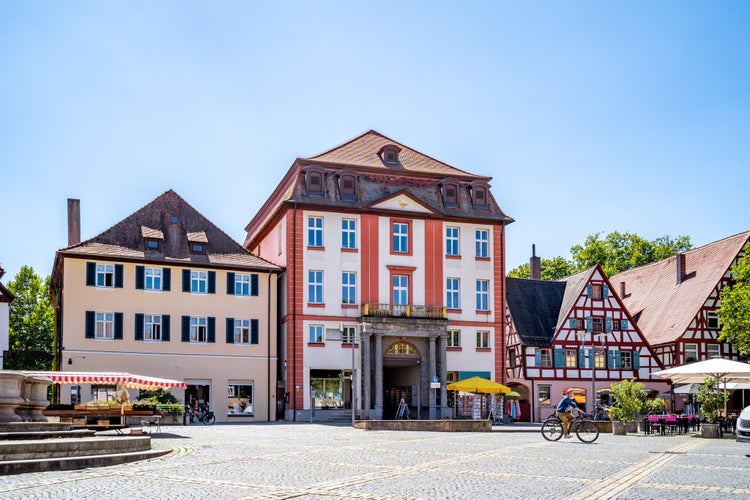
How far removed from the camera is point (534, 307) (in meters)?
62.0

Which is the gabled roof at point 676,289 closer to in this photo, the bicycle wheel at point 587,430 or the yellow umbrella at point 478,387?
the yellow umbrella at point 478,387

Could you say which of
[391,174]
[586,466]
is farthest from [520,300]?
[586,466]

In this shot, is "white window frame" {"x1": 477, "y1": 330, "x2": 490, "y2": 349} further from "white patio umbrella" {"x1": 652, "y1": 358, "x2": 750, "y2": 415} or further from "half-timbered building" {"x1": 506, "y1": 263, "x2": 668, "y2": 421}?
"white patio umbrella" {"x1": 652, "y1": 358, "x2": 750, "y2": 415}

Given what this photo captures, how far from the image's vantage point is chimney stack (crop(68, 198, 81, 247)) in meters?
53.5

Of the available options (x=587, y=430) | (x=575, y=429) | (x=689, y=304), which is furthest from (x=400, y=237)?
(x=587, y=430)

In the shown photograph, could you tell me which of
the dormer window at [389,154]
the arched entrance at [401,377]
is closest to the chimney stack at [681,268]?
the arched entrance at [401,377]

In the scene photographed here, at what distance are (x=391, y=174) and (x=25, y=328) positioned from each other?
115 ft

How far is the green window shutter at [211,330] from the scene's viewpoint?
48812 mm

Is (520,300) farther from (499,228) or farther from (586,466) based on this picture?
(586,466)

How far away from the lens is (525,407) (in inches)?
2297

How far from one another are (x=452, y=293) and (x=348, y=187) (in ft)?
26.4

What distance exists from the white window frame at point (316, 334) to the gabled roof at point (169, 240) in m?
3.58

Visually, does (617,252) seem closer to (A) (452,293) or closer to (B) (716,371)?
(A) (452,293)

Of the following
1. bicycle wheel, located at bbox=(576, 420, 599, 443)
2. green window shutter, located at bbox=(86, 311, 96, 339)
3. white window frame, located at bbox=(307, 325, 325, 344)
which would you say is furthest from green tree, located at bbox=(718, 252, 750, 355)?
green window shutter, located at bbox=(86, 311, 96, 339)
